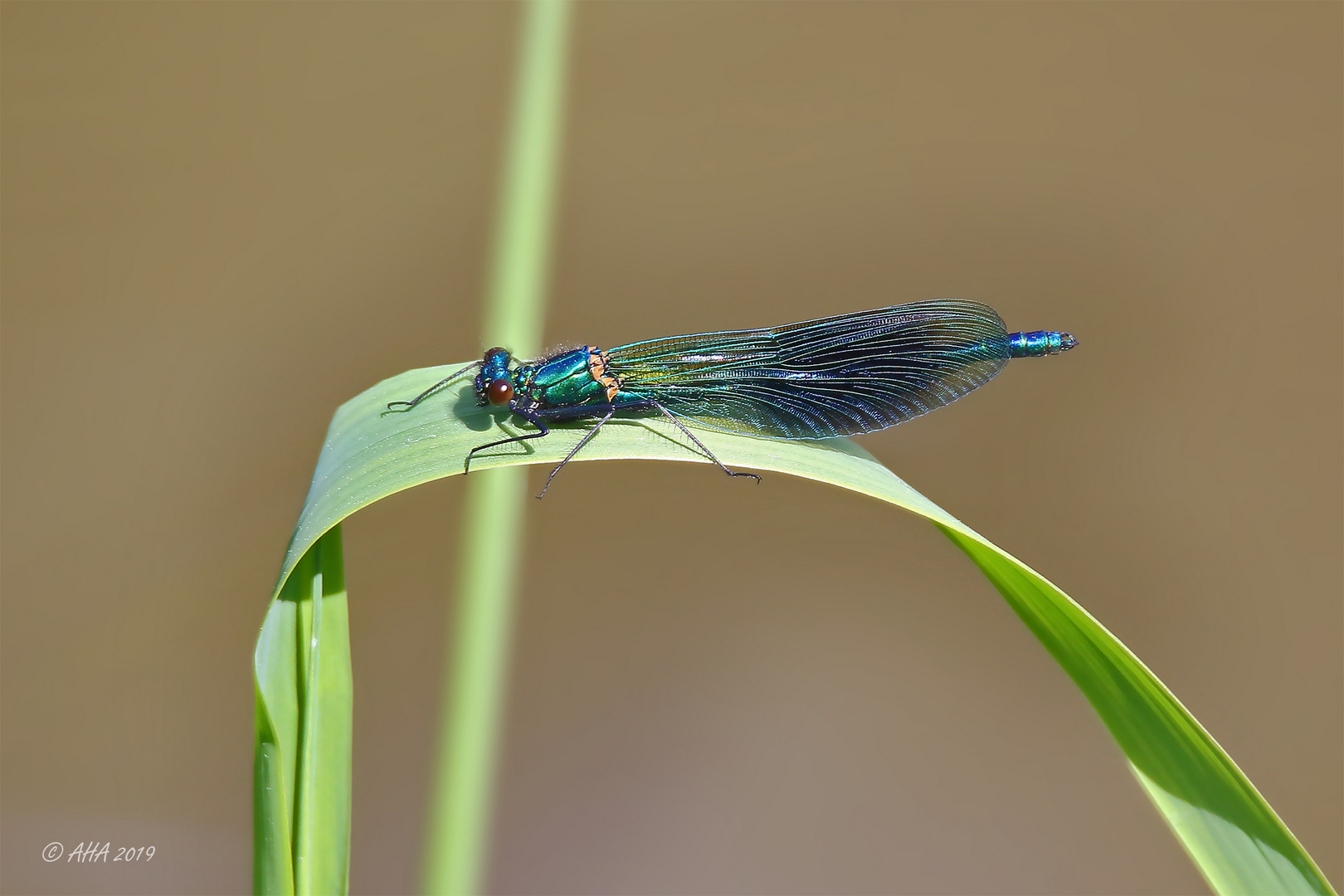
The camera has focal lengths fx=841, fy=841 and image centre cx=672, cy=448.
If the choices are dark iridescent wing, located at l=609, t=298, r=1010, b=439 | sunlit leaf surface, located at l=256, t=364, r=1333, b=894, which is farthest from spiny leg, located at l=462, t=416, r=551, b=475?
dark iridescent wing, located at l=609, t=298, r=1010, b=439

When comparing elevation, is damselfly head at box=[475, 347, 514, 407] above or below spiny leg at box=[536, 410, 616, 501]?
above

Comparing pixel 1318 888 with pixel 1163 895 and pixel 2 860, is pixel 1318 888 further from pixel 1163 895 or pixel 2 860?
pixel 2 860

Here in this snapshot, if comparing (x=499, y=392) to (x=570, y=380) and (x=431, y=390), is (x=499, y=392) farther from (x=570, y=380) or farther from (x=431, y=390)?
(x=570, y=380)

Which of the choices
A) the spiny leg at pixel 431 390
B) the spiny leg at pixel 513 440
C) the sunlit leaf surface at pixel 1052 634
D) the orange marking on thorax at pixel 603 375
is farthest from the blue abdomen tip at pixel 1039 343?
the spiny leg at pixel 431 390

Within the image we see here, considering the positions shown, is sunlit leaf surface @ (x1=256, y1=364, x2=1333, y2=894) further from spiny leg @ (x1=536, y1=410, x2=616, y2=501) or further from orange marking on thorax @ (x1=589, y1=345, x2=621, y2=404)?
orange marking on thorax @ (x1=589, y1=345, x2=621, y2=404)

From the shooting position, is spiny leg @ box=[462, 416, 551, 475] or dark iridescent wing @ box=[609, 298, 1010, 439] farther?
dark iridescent wing @ box=[609, 298, 1010, 439]

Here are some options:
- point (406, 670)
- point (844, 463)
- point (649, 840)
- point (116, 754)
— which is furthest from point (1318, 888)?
point (116, 754)

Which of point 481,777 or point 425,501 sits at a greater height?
point 425,501
